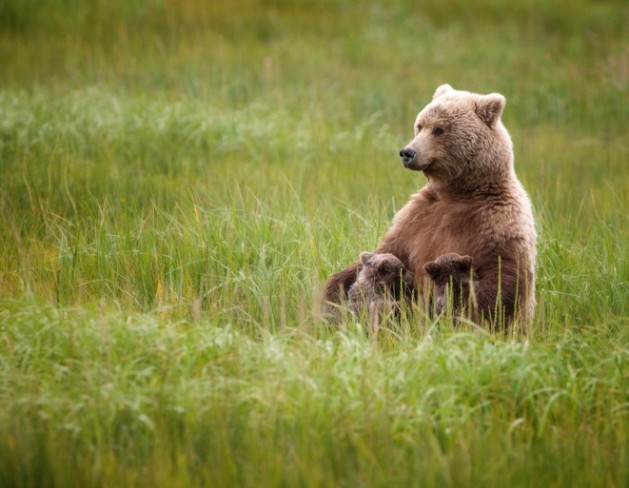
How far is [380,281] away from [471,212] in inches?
23.9

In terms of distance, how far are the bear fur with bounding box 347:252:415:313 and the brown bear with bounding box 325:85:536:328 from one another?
9 cm

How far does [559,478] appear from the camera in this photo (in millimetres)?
3070

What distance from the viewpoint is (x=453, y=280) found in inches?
160

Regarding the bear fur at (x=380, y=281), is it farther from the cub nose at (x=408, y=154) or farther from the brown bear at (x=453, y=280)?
the cub nose at (x=408, y=154)

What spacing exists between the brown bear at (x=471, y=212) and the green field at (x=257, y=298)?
0.21 meters

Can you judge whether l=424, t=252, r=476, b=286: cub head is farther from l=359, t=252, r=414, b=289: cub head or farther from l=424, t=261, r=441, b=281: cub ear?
l=359, t=252, r=414, b=289: cub head

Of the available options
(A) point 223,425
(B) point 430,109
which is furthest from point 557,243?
(A) point 223,425

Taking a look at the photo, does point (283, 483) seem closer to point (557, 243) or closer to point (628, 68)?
point (557, 243)

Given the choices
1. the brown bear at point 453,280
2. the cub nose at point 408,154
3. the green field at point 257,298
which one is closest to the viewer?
the green field at point 257,298

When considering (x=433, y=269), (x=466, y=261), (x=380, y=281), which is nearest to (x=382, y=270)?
(x=380, y=281)

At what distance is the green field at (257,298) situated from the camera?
10.3ft

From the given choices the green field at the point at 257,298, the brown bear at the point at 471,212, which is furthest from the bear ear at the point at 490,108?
the green field at the point at 257,298

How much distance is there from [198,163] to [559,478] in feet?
17.2

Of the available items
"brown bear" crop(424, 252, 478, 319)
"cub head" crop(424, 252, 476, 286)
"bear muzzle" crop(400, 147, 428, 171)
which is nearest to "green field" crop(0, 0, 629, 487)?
"brown bear" crop(424, 252, 478, 319)
